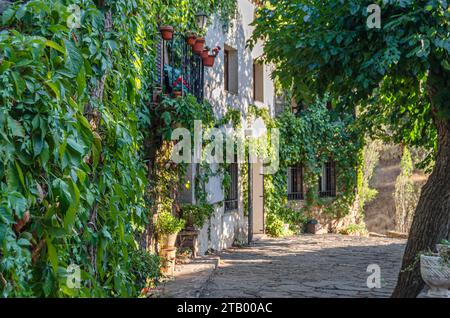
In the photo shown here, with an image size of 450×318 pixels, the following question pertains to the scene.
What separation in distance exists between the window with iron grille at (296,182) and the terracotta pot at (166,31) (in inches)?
335

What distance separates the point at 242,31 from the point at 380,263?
6.50m

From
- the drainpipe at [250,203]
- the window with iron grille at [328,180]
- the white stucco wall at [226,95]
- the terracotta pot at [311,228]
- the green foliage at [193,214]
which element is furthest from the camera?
the window with iron grille at [328,180]

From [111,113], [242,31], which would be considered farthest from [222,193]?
[111,113]

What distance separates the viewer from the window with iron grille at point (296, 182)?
16.6 metres

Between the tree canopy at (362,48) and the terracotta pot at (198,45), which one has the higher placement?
the terracotta pot at (198,45)

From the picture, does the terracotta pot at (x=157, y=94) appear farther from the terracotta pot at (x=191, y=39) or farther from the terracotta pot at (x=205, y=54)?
the terracotta pot at (x=205, y=54)

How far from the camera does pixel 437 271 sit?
566cm

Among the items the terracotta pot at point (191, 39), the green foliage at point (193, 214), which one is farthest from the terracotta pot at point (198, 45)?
the green foliage at point (193, 214)

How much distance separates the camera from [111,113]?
3.78m

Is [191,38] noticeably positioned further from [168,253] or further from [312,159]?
[312,159]

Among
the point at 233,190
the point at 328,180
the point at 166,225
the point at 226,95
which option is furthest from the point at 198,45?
the point at 328,180

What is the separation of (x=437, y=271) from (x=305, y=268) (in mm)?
4555

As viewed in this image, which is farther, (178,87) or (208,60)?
(208,60)

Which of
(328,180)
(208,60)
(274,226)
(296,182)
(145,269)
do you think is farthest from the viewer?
(328,180)
